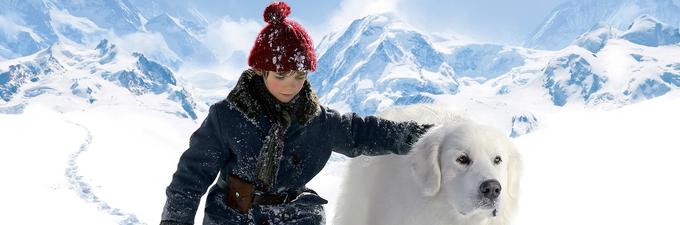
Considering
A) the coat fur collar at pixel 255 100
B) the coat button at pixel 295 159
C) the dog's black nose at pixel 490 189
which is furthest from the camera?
the coat button at pixel 295 159

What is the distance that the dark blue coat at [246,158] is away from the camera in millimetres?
3723

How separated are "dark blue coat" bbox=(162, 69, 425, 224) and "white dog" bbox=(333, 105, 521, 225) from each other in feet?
1.41

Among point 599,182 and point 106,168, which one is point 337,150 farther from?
point 106,168

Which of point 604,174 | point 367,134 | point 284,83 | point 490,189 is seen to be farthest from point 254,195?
point 604,174

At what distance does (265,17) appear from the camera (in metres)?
3.78

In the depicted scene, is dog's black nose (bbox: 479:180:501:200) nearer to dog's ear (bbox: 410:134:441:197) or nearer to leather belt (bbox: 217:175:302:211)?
dog's ear (bbox: 410:134:441:197)

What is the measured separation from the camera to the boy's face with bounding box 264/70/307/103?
371cm

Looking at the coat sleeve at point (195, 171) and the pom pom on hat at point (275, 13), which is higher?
the pom pom on hat at point (275, 13)

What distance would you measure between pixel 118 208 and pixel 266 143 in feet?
304

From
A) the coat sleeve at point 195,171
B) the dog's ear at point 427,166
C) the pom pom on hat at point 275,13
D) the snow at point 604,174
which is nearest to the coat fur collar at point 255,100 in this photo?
the coat sleeve at point 195,171

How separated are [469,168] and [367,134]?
0.68 metres

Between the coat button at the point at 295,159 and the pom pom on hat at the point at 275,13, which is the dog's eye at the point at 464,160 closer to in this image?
the coat button at the point at 295,159

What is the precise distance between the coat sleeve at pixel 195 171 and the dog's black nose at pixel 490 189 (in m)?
1.48

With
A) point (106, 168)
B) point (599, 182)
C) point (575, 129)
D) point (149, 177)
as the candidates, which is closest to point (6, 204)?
point (106, 168)
